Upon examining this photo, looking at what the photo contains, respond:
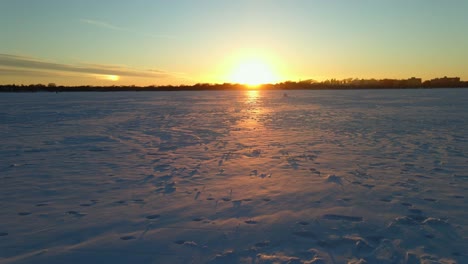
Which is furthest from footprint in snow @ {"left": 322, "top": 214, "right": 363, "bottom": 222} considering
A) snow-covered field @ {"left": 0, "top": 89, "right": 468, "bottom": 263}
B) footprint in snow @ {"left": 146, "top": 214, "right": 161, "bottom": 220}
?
footprint in snow @ {"left": 146, "top": 214, "right": 161, "bottom": 220}

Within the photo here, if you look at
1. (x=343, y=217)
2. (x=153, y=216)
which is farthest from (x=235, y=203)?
(x=343, y=217)

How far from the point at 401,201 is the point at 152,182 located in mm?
4571

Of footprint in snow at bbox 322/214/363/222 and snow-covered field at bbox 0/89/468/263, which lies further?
footprint in snow at bbox 322/214/363/222

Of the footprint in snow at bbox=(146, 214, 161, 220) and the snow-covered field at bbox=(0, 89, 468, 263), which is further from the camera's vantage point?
the footprint in snow at bbox=(146, 214, 161, 220)

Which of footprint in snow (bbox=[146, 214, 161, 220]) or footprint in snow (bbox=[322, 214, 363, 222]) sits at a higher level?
footprint in snow (bbox=[146, 214, 161, 220])

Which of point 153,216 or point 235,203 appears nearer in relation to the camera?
point 153,216

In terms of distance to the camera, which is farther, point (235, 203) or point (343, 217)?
point (235, 203)

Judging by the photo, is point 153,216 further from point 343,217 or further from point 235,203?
point 343,217

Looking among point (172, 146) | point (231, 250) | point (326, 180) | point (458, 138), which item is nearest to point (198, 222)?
point (231, 250)

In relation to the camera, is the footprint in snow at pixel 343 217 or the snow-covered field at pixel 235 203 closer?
the snow-covered field at pixel 235 203

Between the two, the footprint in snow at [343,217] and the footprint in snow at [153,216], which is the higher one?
the footprint in snow at [153,216]

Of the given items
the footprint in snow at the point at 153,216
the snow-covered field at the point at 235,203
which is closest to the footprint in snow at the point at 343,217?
the snow-covered field at the point at 235,203

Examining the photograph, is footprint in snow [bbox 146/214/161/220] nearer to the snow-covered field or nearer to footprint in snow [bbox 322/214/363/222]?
the snow-covered field

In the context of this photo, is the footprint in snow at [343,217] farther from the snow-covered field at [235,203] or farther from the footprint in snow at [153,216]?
the footprint in snow at [153,216]
